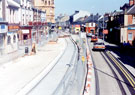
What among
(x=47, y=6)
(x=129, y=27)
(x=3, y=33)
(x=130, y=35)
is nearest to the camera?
(x=3, y=33)

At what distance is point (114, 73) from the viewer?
2159cm

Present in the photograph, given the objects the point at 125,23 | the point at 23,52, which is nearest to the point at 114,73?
the point at 23,52

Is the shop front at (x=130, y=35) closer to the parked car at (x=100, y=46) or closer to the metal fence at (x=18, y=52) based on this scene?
the parked car at (x=100, y=46)

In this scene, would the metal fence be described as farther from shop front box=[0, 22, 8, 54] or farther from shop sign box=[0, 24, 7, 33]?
shop sign box=[0, 24, 7, 33]

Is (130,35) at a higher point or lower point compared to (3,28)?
lower

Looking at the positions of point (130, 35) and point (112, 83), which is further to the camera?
point (130, 35)

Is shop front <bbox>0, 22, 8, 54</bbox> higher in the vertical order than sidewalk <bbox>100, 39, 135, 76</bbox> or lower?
higher

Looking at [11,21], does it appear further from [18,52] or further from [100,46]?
[100,46]

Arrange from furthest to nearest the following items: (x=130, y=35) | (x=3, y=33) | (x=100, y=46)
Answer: (x=130, y=35), (x=100, y=46), (x=3, y=33)

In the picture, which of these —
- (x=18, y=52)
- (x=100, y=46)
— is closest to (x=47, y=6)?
(x=100, y=46)

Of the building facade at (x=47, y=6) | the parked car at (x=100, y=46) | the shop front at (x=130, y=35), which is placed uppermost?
the building facade at (x=47, y=6)

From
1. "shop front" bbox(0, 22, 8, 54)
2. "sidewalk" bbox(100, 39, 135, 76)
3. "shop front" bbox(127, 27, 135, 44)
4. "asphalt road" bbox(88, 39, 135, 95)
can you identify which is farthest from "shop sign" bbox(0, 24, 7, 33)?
"shop front" bbox(127, 27, 135, 44)

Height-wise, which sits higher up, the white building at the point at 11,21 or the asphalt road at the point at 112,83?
the white building at the point at 11,21

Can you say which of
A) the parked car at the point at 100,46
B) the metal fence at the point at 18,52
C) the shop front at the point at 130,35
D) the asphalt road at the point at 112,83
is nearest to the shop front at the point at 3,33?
the metal fence at the point at 18,52
